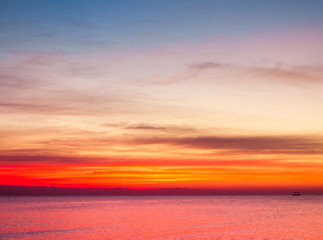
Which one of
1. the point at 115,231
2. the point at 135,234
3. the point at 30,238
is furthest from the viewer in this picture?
the point at 115,231

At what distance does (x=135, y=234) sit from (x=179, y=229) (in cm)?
1011

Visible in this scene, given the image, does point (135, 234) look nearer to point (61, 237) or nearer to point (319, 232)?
point (61, 237)

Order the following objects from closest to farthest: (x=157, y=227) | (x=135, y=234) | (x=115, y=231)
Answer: (x=135, y=234) < (x=115, y=231) < (x=157, y=227)

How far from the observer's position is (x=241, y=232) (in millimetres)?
63281

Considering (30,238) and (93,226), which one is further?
(93,226)

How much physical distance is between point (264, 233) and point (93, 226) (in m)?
32.5

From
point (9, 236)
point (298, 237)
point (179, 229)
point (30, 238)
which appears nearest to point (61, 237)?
point (30, 238)

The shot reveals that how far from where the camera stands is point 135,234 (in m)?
61.4

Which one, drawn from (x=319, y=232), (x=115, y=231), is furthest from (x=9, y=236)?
(x=319, y=232)

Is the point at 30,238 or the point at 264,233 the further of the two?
the point at 264,233

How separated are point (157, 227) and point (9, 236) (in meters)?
26.3

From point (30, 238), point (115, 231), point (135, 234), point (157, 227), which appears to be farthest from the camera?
point (157, 227)

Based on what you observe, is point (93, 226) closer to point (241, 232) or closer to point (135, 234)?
point (135, 234)

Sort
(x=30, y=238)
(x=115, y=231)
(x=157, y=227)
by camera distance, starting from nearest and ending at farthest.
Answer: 1. (x=30, y=238)
2. (x=115, y=231)
3. (x=157, y=227)
